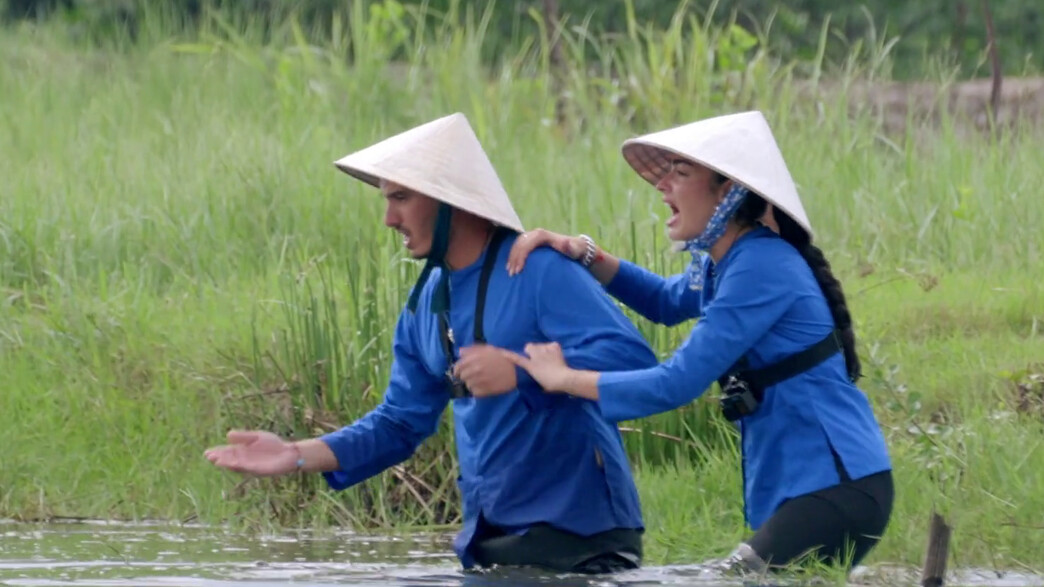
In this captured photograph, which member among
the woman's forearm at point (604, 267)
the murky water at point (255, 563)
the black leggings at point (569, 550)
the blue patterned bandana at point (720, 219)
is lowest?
the murky water at point (255, 563)

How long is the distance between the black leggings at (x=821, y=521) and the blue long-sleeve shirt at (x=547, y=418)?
1.66 ft

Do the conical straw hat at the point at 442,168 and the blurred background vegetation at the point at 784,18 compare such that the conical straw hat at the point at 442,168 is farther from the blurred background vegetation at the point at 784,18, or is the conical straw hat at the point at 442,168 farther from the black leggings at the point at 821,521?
the blurred background vegetation at the point at 784,18

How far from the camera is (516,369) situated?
468 centimetres

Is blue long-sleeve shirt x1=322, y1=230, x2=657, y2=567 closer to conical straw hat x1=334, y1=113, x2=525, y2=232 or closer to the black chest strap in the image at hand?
conical straw hat x1=334, y1=113, x2=525, y2=232

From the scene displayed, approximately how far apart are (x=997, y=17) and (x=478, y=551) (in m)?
13.9

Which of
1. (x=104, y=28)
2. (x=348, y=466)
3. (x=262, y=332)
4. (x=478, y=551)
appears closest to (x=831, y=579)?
(x=478, y=551)

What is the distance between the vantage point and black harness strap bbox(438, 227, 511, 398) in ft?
15.9

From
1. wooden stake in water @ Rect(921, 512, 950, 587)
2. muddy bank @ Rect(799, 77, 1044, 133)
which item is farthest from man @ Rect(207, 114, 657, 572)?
muddy bank @ Rect(799, 77, 1044, 133)

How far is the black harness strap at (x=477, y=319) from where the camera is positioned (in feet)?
15.9

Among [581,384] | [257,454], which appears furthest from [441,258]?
[257,454]

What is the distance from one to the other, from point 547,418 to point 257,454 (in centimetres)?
77

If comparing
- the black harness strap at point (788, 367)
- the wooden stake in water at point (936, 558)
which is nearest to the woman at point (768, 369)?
the black harness strap at point (788, 367)

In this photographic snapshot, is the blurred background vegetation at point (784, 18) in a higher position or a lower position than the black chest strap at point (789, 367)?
higher

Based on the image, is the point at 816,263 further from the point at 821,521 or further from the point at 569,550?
the point at 569,550
